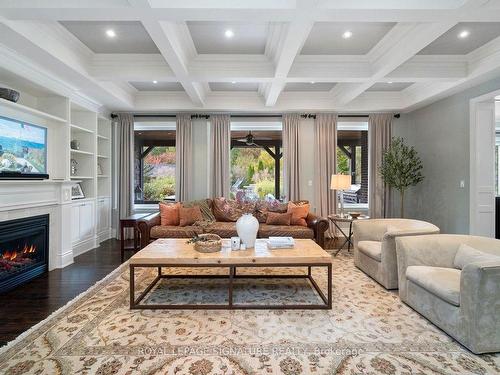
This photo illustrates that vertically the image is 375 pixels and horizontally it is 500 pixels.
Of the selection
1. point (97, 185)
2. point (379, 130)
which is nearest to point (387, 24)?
point (379, 130)

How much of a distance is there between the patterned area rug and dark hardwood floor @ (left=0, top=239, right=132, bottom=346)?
0.18 meters

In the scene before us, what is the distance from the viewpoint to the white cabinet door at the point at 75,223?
16.1 feet

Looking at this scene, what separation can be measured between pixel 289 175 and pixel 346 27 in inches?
132

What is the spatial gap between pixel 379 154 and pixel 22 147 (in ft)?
20.7

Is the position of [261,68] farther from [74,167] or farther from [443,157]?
[74,167]

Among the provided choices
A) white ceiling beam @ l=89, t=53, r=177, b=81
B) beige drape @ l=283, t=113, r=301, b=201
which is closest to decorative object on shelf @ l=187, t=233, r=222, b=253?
white ceiling beam @ l=89, t=53, r=177, b=81

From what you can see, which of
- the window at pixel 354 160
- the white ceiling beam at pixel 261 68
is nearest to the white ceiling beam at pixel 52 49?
the white ceiling beam at pixel 261 68

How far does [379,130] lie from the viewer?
6.41m

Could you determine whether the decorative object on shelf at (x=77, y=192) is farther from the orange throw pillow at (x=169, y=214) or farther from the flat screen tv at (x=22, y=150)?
the orange throw pillow at (x=169, y=214)

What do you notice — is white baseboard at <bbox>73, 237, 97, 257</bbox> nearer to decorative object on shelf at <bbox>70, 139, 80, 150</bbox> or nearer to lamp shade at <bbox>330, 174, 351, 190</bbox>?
decorative object on shelf at <bbox>70, 139, 80, 150</bbox>

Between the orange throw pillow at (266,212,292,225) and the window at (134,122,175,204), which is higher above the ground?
the window at (134,122,175,204)

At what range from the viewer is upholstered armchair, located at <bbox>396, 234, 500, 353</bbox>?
2.12m

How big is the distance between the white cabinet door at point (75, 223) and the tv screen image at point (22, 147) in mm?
845

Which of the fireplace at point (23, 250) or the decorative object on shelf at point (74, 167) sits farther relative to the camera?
the decorative object on shelf at point (74, 167)
